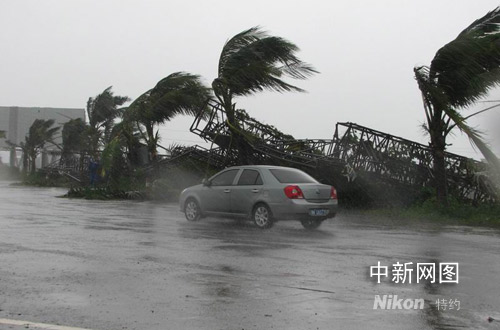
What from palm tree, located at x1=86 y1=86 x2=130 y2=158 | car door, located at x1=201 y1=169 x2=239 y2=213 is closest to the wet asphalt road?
car door, located at x1=201 y1=169 x2=239 y2=213

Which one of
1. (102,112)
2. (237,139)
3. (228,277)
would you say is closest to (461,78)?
(237,139)

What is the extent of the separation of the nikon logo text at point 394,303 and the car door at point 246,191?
8473mm

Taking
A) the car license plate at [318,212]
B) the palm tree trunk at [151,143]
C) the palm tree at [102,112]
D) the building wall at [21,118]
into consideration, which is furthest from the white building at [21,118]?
the car license plate at [318,212]

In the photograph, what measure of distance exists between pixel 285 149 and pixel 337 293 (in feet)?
58.0

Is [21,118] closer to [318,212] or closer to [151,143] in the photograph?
[151,143]

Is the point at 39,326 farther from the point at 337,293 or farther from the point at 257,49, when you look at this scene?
the point at 257,49

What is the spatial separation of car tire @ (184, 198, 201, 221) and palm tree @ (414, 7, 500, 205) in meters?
7.88

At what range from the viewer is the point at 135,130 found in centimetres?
3359

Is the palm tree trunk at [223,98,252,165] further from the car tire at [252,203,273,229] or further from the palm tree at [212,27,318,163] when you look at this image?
the car tire at [252,203,273,229]

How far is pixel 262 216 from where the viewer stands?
15477 mm

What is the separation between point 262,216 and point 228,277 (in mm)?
7013

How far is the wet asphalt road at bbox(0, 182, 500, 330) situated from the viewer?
6.27 meters

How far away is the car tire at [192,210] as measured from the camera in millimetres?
17375

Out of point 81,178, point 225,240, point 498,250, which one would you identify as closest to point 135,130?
point 81,178
